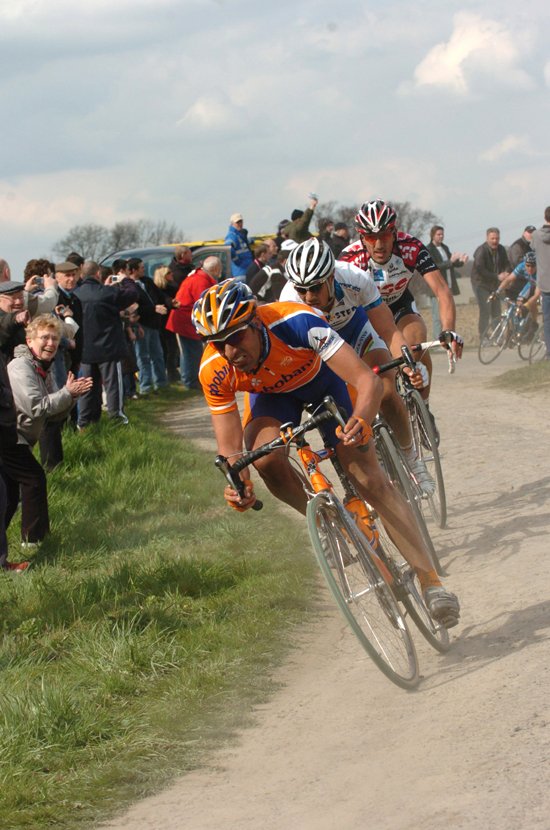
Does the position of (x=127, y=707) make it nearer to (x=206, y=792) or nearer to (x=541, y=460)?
(x=206, y=792)

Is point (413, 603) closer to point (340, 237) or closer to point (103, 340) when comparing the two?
point (103, 340)

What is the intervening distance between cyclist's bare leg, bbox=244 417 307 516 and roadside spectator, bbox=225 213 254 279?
12260 mm

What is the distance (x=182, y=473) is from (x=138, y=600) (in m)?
3.60

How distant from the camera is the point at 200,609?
5.55m

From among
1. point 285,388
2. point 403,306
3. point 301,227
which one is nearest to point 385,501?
point 285,388

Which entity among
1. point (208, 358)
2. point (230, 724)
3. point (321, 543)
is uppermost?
point (208, 358)

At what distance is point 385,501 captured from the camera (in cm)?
457

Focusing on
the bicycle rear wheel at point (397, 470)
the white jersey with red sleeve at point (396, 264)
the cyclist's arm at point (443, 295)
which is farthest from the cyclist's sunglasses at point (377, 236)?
the bicycle rear wheel at point (397, 470)

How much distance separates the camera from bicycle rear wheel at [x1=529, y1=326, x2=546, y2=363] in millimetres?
16234

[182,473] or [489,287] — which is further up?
[489,287]

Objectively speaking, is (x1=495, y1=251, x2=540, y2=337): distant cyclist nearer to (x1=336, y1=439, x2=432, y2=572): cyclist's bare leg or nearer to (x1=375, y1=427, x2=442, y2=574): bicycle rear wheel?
(x1=375, y1=427, x2=442, y2=574): bicycle rear wheel

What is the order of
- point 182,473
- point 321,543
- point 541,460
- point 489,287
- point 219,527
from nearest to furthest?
1. point 321,543
2. point 219,527
3. point 541,460
4. point 182,473
5. point 489,287

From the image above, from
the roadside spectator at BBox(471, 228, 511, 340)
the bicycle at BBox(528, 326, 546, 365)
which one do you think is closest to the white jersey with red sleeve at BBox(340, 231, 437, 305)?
the bicycle at BBox(528, 326, 546, 365)

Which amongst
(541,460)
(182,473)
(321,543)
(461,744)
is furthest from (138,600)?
(541,460)
